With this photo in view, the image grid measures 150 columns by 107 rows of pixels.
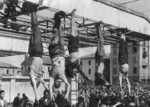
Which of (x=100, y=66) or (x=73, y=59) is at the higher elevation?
(x=73, y=59)

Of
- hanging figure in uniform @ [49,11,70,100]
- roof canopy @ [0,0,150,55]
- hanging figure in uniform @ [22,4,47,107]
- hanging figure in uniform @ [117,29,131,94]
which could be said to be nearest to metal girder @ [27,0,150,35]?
roof canopy @ [0,0,150,55]

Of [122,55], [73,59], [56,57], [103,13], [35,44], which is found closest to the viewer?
[35,44]

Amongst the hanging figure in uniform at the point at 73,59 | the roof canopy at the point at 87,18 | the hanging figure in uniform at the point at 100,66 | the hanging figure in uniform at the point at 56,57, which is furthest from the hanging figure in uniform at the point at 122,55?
the hanging figure in uniform at the point at 56,57

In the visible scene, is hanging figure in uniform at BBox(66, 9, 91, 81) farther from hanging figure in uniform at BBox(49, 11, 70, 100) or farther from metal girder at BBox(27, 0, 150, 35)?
metal girder at BBox(27, 0, 150, 35)

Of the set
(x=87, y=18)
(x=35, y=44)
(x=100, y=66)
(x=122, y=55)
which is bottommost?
(x=100, y=66)

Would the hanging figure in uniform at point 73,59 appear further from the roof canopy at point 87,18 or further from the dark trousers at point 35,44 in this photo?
the dark trousers at point 35,44

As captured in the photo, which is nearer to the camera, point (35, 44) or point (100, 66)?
point (35, 44)

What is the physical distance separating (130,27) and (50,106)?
654 centimetres

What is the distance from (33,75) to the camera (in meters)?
7.21

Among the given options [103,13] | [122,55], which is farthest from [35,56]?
[103,13]

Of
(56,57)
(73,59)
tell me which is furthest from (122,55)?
(56,57)

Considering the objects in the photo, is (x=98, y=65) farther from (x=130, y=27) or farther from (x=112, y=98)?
(x=130, y=27)

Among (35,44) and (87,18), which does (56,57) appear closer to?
(35,44)

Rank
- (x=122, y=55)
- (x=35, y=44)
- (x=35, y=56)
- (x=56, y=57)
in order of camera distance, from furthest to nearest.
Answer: (x=122, y=55)
(x=56, y=57)
(x=35, y=56)
(x=35, y=44)
